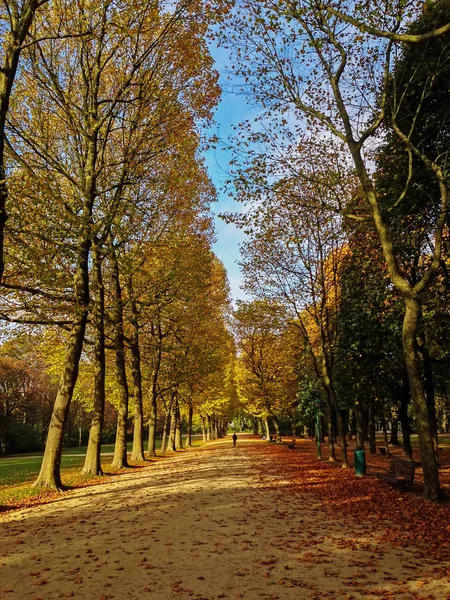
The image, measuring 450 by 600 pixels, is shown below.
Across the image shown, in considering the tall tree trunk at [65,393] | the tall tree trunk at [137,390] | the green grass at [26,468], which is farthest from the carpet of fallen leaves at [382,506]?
the green grass at [26,468]

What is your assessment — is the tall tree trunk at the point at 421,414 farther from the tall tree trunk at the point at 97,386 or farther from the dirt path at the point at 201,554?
the tall tree trunk at the point at 97,386

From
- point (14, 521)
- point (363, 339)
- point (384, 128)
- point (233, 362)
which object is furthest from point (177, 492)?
point (233, 362)

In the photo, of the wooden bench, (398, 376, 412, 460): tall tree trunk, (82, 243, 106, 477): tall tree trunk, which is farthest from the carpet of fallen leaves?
(82, 243, 106, 477): tall tree trunk

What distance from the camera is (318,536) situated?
24.1 feet

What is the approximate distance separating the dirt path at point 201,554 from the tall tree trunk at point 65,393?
6.96 ft

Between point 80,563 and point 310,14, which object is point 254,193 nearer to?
point 310,14

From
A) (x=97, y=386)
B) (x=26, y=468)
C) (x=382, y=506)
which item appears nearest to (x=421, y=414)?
(x=382, y=506)

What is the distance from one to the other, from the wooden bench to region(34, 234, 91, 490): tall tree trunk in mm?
9427

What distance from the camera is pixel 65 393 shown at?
43.4 feet

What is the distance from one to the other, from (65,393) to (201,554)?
818cm

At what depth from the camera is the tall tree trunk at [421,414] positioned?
9.88 metres

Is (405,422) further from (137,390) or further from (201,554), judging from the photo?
(201,554)

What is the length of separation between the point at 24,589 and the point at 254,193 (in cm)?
1142

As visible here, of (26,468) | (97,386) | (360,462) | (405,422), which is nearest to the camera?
(360,462)
